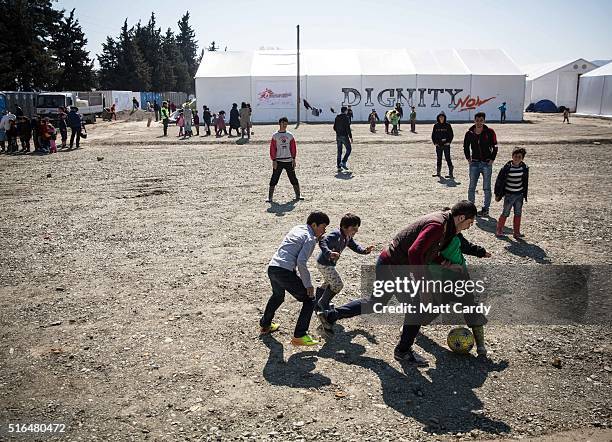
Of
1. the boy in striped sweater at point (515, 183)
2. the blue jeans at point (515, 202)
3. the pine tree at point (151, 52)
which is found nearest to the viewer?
the boy in striped sweater at point (515, 183)

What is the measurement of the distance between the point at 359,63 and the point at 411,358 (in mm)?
37716

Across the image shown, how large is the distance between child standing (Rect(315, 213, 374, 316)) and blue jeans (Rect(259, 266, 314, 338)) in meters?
0.28

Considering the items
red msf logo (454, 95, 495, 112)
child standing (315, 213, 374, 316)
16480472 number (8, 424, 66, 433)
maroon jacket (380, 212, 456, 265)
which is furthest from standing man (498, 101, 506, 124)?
16480472 number (8, 424, 66, 433)

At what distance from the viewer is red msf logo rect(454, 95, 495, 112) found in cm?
3866

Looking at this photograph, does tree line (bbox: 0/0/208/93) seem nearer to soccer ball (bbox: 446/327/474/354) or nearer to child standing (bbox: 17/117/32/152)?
child standing (bbox: 17/117/32/152)

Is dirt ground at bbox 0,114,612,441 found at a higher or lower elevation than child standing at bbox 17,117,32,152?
lower

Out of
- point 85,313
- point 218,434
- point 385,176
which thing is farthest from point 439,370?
point 385,176

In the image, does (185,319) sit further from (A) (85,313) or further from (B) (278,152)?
(B) (278,152)

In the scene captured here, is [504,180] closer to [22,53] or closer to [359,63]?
[359,63]

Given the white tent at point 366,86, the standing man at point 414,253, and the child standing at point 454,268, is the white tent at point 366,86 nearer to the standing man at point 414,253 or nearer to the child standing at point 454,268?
the standing man at point 414,253

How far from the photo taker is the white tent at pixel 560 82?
51594 mm

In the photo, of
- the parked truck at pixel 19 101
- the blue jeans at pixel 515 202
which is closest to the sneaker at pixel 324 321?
the blue jeans at pixel 515 202

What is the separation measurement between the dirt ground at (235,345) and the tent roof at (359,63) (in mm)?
29214

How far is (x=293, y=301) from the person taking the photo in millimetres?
5980
